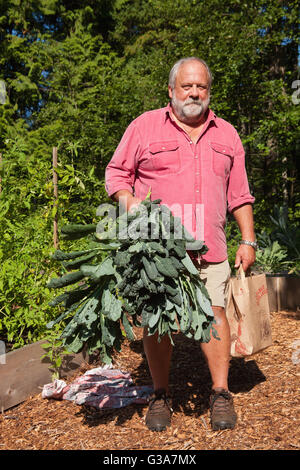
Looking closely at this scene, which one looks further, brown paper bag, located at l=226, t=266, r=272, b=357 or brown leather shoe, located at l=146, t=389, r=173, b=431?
brown paper bag, located at l=226, t=266, r=272, b=357

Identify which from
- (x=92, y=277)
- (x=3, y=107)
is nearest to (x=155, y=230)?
(x=92, y=277)

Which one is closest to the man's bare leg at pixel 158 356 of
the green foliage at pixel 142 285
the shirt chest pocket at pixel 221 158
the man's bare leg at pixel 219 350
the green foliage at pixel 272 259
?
the man's bare leg at pixel 219 350

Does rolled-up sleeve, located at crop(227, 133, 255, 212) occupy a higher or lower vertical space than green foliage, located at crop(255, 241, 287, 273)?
higher

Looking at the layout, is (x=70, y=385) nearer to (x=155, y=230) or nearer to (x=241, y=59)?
(x=155, y=230)

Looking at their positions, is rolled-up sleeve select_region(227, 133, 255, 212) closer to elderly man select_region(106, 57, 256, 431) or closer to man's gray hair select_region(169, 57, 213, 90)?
elderly man select_region(106, 57, 256, 431)

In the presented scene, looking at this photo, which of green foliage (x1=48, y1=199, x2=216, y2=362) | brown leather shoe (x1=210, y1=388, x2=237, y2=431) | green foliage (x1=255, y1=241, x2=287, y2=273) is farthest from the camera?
green foliage (x1=255, y1=241, x2=287, y2=273)

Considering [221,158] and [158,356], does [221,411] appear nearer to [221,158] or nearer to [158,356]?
[158,356]

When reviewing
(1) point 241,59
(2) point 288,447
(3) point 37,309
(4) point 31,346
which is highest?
(1) point 241,59

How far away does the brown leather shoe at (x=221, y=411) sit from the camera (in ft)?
7.77

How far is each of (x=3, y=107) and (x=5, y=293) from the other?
9109 millimetres

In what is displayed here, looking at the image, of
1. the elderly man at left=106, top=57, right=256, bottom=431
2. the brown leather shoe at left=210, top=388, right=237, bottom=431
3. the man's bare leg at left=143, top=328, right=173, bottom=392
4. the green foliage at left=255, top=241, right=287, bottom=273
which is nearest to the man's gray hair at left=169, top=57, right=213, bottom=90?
the elderly man at left=106, top=57, right=256, bottom=431

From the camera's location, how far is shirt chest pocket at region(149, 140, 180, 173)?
7.88ft

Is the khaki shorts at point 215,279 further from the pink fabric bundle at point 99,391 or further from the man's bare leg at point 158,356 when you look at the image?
the pink fabric bundle at point 99,391

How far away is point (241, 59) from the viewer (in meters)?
6.57
